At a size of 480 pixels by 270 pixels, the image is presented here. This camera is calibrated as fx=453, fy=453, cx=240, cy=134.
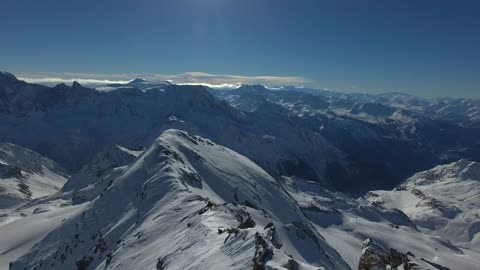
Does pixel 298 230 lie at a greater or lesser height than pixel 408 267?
lesser

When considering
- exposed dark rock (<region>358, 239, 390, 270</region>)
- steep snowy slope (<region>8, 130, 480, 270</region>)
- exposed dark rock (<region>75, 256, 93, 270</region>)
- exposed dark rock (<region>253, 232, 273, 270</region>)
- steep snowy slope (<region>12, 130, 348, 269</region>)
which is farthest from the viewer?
exposed dark rock (<region>75, 256, 93, 270</region>)

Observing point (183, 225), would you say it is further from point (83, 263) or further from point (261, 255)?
point (261, 255)

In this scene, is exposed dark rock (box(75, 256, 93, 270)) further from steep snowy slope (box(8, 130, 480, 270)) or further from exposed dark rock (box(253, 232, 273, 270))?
exposed dark rock (box(253, 232, 273, 270))

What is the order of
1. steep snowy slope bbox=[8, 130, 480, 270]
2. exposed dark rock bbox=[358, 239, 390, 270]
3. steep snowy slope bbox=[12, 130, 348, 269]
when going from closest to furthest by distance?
1. exposed dark rock bbox=[358, 239, 390, 270]
2. steep snowy slope bbox=[8, 130, 480, 270]
3. steep snowy slope bbox=[12, 130, 348, 269]

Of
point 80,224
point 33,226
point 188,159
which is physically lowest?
point 33,226

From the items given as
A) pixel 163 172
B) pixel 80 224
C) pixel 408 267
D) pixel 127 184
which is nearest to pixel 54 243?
pixel 80 224

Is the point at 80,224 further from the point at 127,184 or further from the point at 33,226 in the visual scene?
the point at 33,226

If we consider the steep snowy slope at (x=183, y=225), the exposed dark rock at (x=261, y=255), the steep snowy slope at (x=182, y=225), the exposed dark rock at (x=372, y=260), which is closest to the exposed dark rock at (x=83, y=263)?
the steep snowy slope at (x=183, y=225)

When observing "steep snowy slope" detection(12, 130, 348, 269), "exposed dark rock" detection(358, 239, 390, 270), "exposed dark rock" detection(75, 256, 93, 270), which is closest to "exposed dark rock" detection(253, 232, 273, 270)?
"steep snowy slope" detection(12, 130, 348, 269)

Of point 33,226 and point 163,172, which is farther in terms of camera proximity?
point 33,226

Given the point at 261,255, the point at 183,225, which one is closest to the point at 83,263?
the point at 183,225

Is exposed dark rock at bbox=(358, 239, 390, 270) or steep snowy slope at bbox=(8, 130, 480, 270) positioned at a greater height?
exposed dark rock at bbox=(358, 239, 390, 270)
